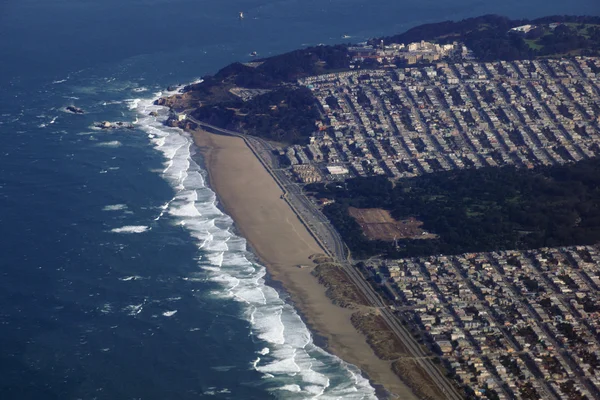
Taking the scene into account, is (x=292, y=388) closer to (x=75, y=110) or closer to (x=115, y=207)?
(x=115, y=207)

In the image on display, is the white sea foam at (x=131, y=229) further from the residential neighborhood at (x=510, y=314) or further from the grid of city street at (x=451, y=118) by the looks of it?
the grid of city street at (x=451, y=118)

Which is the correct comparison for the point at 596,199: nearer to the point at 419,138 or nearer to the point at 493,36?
the point at 419,138

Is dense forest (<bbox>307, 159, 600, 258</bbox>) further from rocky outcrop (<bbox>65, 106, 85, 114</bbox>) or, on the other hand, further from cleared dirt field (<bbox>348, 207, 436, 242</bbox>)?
rocky outcrop (<bbox>65, 106, 85, 114</bbox>)

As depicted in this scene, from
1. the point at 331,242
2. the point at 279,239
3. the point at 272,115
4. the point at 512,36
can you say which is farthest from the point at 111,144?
the point at 512,36

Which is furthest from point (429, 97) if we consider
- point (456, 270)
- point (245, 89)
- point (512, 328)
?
point (512, 328)

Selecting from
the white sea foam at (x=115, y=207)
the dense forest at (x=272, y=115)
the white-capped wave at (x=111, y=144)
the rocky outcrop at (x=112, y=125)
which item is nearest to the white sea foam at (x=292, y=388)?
the white sea foam at (x=115, y=207)

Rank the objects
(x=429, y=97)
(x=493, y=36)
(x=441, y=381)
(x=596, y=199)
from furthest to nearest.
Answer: (x=493, y=36) < (x=429, y=97) < (x=596, y=199) < (x=441, y=381)
